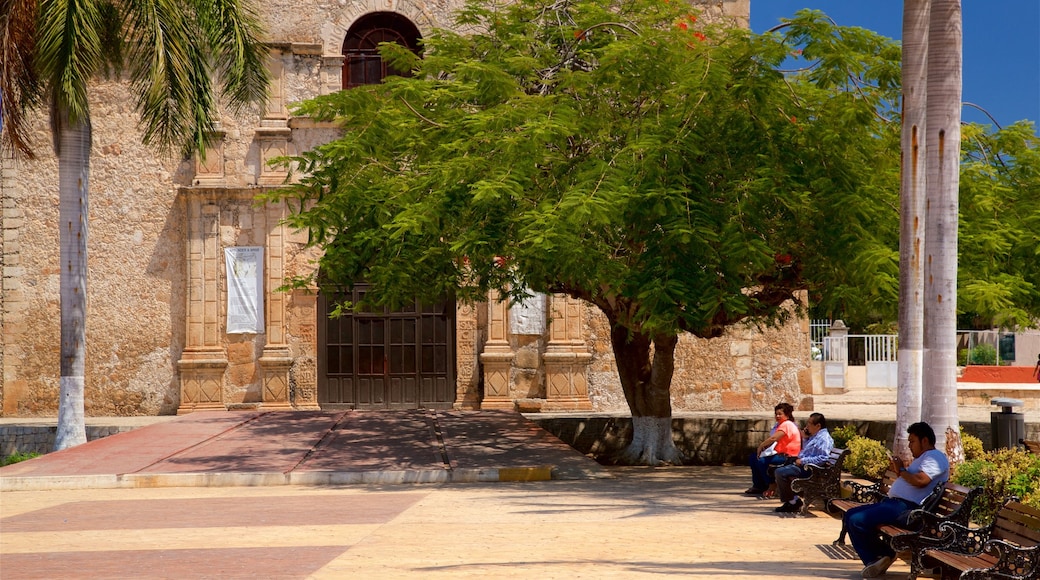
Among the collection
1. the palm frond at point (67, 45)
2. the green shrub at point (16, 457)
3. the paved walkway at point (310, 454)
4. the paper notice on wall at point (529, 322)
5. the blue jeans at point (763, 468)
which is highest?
the palm frond at point (67, 45)

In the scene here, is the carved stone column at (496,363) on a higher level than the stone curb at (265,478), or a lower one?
higher

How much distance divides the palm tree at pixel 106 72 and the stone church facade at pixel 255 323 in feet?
16.6

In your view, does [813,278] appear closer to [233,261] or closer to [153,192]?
[233,261]

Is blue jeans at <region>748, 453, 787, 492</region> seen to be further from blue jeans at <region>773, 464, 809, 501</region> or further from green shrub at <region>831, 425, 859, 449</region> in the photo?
green shrub at <region>831, 425, 859, 449</region>

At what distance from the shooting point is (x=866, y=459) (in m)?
12.2

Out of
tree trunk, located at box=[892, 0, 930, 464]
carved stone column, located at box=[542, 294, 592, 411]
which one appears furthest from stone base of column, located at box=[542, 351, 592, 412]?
tree trunk, located at box=[892, 0, 930, 464]

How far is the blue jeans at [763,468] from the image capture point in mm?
12762

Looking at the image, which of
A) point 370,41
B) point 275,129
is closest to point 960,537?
point 275,129

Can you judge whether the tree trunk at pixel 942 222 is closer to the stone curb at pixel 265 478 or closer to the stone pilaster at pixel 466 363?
the stone curb at pixel 265 478

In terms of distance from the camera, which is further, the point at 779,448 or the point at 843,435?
the point at 843,435

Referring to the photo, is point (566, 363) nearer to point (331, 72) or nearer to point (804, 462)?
point (331, 72)

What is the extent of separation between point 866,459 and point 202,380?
51.2 ft

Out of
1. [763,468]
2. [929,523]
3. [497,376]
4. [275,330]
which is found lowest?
[763,468]

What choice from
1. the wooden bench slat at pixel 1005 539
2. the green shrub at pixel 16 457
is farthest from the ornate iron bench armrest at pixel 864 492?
the green shrub at pixel 16 457
